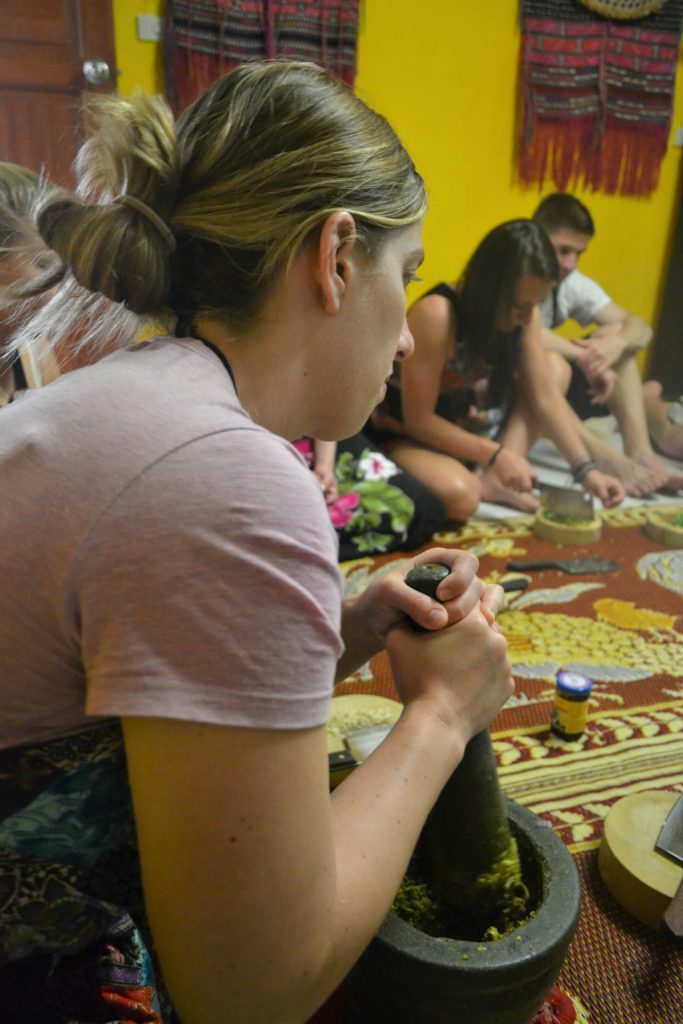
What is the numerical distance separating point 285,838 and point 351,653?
0.46 m

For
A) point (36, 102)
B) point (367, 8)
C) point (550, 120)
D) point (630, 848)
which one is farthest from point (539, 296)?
point (630, 848)

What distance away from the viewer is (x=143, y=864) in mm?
495

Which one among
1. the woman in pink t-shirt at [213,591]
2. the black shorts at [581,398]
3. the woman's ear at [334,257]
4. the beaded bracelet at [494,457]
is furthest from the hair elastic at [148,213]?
the black shorts at [581,398]

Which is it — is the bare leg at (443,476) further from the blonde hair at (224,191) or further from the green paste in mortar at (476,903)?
the blonde hair at (224,191)

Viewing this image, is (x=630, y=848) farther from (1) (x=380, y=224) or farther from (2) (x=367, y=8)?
(2) (x=367, y=8)

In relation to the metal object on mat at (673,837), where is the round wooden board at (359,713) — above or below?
below

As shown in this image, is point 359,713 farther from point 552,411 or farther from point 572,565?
point 552,411

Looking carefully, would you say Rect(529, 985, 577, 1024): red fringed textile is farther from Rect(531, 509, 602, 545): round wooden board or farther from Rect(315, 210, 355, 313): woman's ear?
Rect(531, 509, 602, 545): round wooden board

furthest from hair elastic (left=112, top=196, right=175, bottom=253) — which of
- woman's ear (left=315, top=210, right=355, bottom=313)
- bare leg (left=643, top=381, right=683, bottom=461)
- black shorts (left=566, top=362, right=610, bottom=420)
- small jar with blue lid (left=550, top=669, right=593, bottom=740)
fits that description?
bare leg (left=643, top=381, right=683, bottom=461)

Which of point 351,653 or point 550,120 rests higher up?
point 550,120

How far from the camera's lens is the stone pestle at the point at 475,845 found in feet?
2.51

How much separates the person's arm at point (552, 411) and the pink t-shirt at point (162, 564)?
2.43m

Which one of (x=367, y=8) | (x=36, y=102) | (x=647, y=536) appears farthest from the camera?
(x=647, y=536)

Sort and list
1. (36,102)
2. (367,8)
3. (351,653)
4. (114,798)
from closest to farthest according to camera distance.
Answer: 1. (114,798)
2. (351,653)
3. (36,102)
4. (367,8)
